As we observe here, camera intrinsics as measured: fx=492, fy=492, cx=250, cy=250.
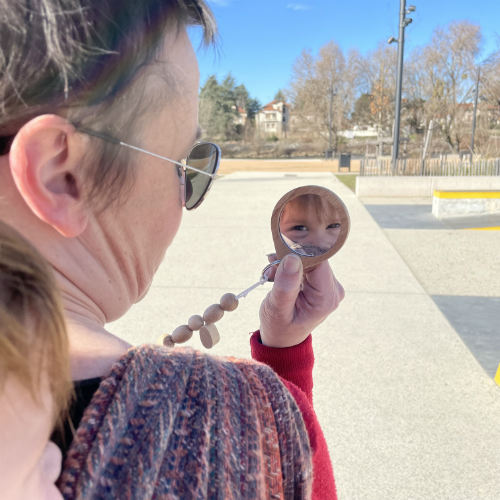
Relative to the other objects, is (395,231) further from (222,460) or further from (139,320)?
(222,460)

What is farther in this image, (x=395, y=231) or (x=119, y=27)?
(x=395, y=231)

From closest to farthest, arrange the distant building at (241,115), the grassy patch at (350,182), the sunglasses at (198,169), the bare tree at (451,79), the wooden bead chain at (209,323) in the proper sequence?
the sunglasses at (198,169)
the wooden bead chain at (209,323)
the grassy patch at (350,182)
the bare tree at (451,79)
the distant building at (241,115)

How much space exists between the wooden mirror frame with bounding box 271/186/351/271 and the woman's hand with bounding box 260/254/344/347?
65 millimetres

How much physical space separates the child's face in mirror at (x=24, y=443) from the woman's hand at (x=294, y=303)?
80cm

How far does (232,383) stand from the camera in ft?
2.39

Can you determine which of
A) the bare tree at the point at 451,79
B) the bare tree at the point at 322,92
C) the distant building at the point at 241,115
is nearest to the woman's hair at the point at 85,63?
the bare tree at the point at 451,79

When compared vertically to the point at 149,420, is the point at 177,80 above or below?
above

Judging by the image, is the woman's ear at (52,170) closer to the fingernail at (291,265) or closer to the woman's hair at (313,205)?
the fingernail at (291,265)

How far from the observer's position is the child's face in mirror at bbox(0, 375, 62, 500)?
520mm

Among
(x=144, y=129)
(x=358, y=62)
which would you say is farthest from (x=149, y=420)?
(x=358, y=62)

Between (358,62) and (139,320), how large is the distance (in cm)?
4533

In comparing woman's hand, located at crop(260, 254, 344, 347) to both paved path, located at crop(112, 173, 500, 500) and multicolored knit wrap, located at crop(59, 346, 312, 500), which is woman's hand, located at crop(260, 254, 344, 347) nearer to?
multicolored knit wrap, located at crop(59, 346, 312, 500)

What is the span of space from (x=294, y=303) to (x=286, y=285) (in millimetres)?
116

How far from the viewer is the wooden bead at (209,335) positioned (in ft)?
4.58
